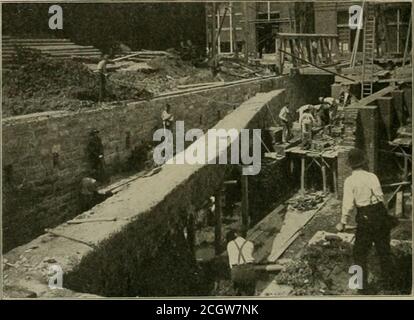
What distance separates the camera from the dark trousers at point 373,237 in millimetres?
7270

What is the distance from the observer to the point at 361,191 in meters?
7.28

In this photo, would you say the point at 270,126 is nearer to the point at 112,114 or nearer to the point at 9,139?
the point at 112,114

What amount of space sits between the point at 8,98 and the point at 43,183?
1.73 meters

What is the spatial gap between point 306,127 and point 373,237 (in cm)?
604

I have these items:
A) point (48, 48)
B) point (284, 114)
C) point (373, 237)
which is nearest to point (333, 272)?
point (373, 237)

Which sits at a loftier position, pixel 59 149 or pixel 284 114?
pixel 284 114

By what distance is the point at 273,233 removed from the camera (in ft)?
35.7

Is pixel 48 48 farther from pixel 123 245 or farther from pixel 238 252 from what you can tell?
pixel 238 252

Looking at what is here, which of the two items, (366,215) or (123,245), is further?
(366,215)

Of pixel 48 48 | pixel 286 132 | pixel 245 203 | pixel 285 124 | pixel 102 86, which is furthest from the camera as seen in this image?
pixel 285 124

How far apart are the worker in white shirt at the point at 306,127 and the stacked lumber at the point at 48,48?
5400mm

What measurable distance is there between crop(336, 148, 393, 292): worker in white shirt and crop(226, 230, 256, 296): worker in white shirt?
1477mm

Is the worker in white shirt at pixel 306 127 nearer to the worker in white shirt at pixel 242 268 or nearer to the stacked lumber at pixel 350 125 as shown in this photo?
the stacked lumber at pixel 350 125

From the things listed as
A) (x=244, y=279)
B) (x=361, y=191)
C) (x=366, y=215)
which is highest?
(x=361, y=191)
